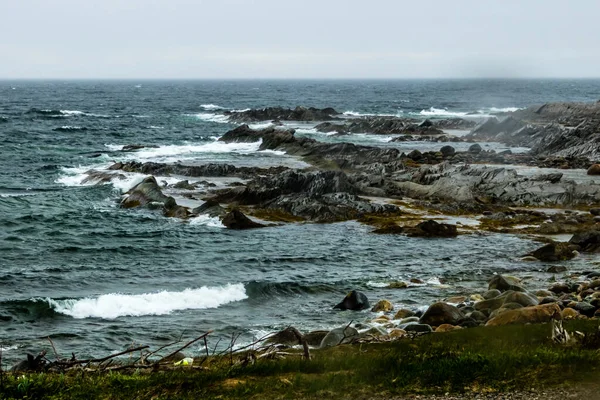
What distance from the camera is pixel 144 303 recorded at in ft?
72.5

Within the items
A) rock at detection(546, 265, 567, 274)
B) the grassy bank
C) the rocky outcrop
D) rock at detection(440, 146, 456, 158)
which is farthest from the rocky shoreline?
the rocky outcrop

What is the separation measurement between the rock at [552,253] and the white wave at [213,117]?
226 ft

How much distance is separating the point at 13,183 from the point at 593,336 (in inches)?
1627

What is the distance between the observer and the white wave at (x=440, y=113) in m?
102

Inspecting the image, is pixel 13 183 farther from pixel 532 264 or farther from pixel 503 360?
pixel 503 360

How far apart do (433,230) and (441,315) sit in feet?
43.5

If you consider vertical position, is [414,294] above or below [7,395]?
below

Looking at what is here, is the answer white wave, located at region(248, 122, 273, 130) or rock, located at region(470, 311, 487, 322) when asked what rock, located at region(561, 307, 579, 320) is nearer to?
rock, located at region(470, 311, 487, 322)

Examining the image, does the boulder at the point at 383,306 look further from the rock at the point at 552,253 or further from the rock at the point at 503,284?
the rock at the point at 552,253

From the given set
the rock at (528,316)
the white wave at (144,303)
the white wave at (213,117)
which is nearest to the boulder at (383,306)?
the white wave at (144,303)

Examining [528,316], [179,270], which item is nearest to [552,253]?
[528,316]

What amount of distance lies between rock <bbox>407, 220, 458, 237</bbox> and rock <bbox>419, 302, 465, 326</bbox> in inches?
499

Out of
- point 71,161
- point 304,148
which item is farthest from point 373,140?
point 71,161

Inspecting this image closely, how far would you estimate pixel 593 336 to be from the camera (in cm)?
1200
